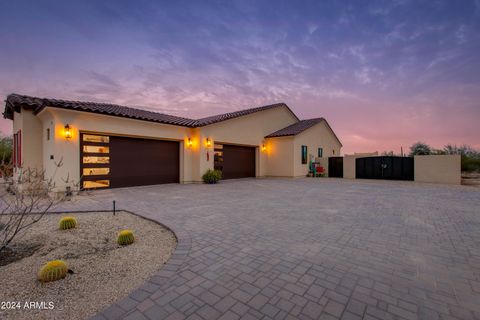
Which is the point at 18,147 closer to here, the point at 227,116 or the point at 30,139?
the point at 30,139

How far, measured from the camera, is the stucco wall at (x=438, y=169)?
12578mm

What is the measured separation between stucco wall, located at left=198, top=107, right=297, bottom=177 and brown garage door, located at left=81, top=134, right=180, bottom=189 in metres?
2.00

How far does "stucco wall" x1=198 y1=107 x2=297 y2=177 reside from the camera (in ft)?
42.2

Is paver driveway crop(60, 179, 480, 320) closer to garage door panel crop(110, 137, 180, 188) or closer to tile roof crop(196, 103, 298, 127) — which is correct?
garage door panel crop(110, 137, 180, 188)

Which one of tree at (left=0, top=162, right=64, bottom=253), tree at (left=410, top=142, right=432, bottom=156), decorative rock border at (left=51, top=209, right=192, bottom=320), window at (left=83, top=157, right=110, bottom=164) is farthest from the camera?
tree at (left=410, top=142, right=432, bottom=156)

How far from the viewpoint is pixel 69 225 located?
14.7ft

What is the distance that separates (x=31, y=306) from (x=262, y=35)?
14506mm

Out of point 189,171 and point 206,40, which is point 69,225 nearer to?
point 189,171

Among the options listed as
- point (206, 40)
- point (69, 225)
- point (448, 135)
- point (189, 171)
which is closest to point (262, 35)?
point (206, 40)

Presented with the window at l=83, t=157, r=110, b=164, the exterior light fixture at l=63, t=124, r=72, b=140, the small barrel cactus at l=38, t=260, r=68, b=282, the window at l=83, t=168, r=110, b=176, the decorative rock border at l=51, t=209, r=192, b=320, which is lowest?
the decorative rock border at l=51, t=209, r=192, b=320

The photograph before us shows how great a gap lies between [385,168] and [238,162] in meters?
11.1

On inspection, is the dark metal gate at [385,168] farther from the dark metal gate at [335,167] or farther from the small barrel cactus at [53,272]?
the small barrel cactus at [53,272]

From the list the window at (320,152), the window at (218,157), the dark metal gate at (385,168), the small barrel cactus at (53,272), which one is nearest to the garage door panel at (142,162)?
the window at (218,157)

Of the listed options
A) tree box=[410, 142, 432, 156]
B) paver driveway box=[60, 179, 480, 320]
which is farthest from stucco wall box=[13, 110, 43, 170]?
tree box=[410, 142, 432, 156]
